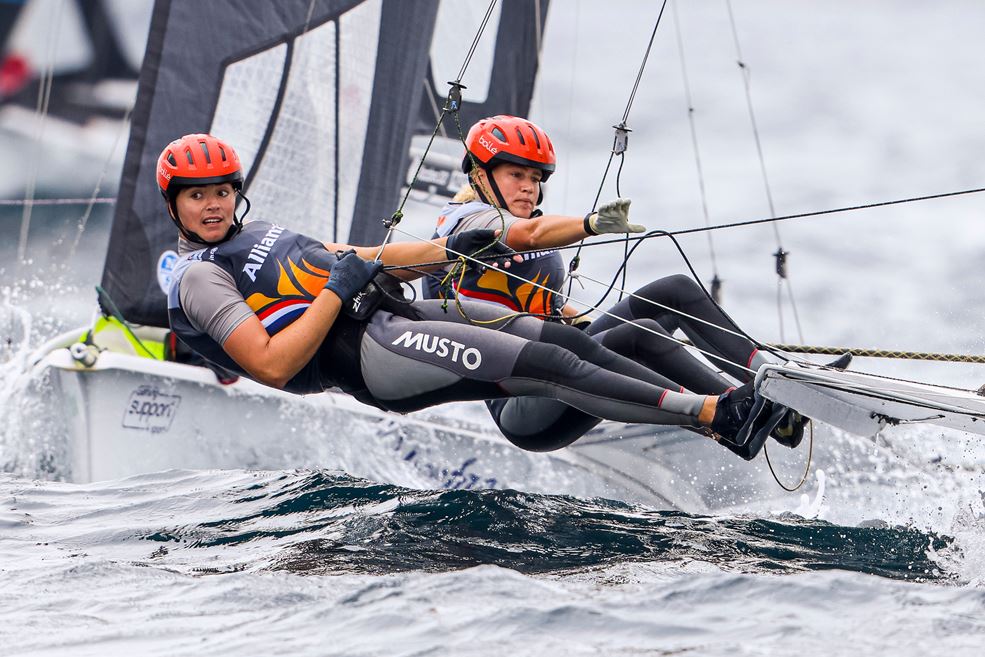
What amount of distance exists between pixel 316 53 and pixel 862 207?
4630mm

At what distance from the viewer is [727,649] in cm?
194

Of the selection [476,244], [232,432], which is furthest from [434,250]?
[232,432]

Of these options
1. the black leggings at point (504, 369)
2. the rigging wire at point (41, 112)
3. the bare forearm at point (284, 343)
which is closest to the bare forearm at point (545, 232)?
the black leggings at point (504, 369)

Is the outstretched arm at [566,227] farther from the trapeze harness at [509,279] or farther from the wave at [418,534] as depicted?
the wave at [418,534]

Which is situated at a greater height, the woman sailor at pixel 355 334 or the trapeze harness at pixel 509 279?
the trapeze harness at pixel 509 279

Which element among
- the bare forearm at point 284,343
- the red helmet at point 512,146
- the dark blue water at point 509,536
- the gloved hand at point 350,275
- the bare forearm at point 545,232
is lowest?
the dark blue water at point 509,536

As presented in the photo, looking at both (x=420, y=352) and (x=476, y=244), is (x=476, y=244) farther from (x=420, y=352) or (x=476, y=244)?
(x=420, y=352)

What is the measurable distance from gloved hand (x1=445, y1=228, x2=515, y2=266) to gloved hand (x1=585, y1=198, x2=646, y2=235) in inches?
13.1

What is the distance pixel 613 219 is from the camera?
279 cm

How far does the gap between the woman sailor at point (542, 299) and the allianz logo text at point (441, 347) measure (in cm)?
23

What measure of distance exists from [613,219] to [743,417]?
0.56 meters

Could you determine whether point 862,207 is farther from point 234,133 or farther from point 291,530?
point 234,133

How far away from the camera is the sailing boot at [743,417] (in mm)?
2701

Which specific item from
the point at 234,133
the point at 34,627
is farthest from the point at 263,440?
the point at 34,627
